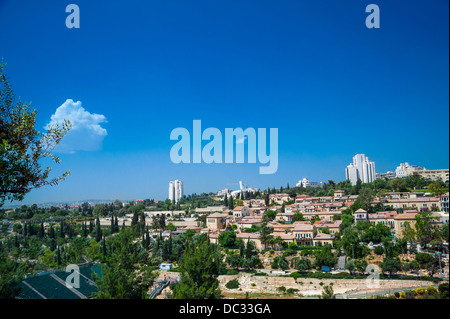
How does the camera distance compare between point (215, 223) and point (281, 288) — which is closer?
point (281, 288)

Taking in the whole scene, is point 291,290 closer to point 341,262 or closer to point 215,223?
point 341,262

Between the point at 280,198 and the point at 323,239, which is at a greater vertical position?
the point at 280,198

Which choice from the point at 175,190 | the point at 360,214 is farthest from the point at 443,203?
the point at 175,190

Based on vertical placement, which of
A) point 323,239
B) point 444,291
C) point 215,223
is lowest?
point 215,223

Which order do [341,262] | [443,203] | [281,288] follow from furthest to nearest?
1. [443,203]
2. [341,262]
3. [281,288]

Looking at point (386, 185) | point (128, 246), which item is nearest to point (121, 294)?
point (128, 246)
